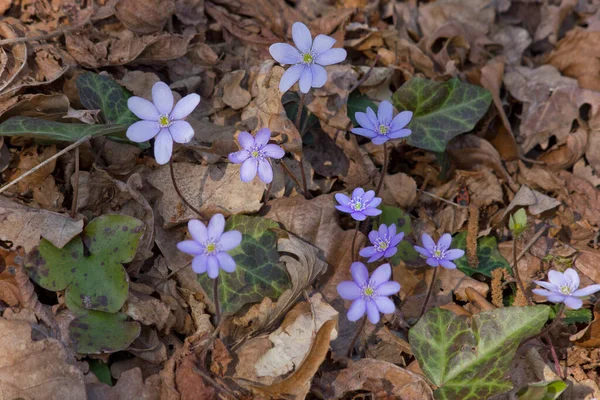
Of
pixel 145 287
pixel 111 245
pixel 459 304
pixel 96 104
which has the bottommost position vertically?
pixel 459 304

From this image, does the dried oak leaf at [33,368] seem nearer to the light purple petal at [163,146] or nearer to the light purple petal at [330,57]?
the light purple petal at [163,146]

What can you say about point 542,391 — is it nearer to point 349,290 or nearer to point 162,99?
point 349,290

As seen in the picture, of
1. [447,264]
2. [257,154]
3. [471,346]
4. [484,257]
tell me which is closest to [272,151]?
[257,154]

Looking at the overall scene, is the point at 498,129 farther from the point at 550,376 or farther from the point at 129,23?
the point at 129,23

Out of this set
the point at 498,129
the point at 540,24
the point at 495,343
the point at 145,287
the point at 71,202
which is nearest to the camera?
the point at 495,343

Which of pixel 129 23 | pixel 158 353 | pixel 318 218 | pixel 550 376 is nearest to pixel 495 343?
pixel 550 376

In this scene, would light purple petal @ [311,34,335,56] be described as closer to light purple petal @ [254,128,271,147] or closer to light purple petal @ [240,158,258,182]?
light purple petal @ [254,128,271,147]

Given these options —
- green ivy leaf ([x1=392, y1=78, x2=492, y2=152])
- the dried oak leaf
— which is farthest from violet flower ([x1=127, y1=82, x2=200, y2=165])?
green ivy leaf ([x1=392, y1=78, x2=492, y2=152])
